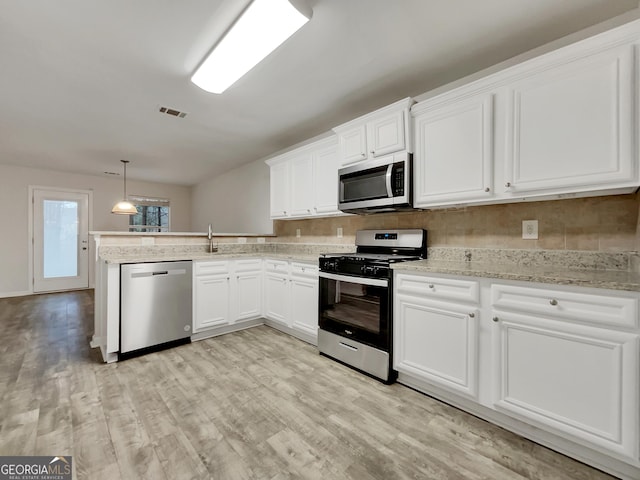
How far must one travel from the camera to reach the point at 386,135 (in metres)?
2.42

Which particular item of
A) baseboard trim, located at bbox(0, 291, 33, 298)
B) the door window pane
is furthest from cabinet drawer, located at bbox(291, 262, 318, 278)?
baseboard trim, located at bbox(0, 291, 33, 298)

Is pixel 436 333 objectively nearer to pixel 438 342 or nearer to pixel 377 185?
pixel 438 342

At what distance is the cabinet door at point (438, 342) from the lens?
5.81 ft

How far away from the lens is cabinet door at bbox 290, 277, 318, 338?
9.48 ft

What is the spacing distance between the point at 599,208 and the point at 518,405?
125 centimetres

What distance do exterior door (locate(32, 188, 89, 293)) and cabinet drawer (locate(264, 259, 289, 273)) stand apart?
4.95m

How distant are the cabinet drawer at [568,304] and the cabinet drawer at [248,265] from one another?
254cm

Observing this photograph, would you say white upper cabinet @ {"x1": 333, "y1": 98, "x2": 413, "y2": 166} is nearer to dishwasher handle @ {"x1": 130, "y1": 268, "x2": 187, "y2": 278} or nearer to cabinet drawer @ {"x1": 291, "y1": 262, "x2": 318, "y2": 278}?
cabinet drawer @ {"x1": 291, "y1": 262, "x2": 318, "y2": 278}

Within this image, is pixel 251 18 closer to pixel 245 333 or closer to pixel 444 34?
pixel 444 34

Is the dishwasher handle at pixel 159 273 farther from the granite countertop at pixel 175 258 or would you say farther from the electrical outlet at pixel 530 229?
the electrical outlet at pixel 530 229

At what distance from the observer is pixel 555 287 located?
1.46 meters

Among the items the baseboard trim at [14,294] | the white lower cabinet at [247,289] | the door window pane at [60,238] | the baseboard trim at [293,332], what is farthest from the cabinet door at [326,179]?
the baseboard trim at [14,294]

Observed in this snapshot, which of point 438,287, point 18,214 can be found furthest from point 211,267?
point 18,214

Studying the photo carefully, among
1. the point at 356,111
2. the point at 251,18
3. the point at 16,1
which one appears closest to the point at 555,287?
the point at 251,18
